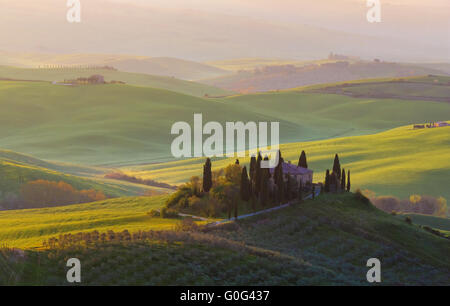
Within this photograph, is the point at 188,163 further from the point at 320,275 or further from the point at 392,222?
the point at 320,275

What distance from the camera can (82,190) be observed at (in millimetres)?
84312

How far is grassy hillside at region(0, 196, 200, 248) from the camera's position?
160 feet

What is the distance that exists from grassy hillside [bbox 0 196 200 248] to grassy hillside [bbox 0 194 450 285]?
A: 2911mm

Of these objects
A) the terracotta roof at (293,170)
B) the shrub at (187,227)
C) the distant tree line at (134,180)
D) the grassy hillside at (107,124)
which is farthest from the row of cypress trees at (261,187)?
the grassy hillside at (107,124)

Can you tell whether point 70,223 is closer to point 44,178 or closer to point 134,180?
point 44,178

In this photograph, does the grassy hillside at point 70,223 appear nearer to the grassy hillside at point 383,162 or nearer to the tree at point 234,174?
the tree at point 234,174

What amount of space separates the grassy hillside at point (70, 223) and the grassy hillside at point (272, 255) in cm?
291

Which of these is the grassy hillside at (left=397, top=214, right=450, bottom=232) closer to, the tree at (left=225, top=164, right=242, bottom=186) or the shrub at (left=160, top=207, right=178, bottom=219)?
the tree at (left=225, top=164, right=242, bottom=186)

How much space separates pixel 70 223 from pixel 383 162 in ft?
236

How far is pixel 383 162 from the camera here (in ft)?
368

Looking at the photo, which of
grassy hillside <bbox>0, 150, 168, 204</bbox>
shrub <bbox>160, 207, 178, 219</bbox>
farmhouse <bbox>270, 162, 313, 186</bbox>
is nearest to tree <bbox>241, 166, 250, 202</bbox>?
shrub <bbox>160, 207, 178, 219</bbox>

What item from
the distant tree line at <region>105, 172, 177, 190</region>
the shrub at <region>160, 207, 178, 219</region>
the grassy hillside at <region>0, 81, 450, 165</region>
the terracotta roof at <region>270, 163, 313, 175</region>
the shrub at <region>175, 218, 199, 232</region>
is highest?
the grassy hillside at <region>0, 81, 450, 165</region>

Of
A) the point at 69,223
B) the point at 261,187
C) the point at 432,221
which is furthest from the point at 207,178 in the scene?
the point at 432,221

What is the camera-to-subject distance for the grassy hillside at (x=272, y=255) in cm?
3397
